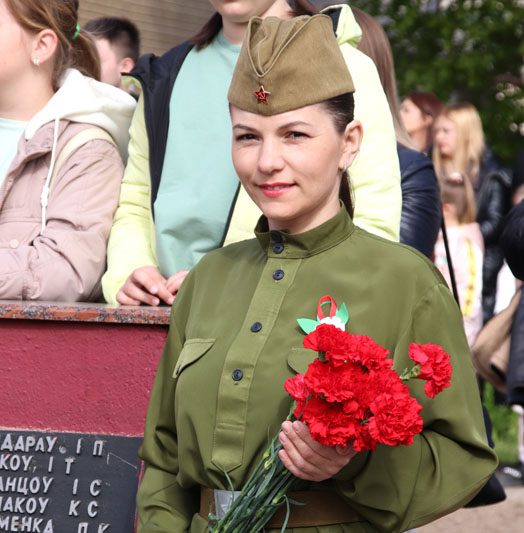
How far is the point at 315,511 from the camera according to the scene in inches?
122

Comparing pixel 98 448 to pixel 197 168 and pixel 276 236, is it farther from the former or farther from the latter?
pixel 276 236

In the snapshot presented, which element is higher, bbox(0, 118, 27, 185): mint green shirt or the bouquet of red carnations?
the bouquet of red carnations

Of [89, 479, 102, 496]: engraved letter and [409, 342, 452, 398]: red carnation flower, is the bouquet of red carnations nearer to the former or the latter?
[409, 342, 452, 398]: red carnation flower

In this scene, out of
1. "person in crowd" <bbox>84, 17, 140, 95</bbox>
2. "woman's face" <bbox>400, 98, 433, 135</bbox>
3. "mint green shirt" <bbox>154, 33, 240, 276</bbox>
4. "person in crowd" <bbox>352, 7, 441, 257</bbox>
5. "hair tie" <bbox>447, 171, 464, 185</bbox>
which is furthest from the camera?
"hair tie" <bbox>447, 171, 464, 185</bbox>

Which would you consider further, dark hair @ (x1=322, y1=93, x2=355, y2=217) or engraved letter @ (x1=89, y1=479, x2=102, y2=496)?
engraved letter @ (x1=89, y1=479, x2=102, y2=496)

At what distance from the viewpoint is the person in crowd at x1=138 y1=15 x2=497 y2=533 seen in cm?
305

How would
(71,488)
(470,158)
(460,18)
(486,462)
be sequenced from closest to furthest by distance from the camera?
(486,462) → (71,488) → (470,158) → (460,18)

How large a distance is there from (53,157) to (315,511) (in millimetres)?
1991

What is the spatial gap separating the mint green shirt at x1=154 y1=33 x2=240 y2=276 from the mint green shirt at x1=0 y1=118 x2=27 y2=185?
62cm

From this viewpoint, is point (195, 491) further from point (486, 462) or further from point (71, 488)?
point (71, 488)

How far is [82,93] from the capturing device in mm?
4855

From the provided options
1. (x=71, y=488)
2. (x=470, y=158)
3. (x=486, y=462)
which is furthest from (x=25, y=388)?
(x=470, y=158)

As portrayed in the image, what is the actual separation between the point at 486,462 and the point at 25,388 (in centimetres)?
180

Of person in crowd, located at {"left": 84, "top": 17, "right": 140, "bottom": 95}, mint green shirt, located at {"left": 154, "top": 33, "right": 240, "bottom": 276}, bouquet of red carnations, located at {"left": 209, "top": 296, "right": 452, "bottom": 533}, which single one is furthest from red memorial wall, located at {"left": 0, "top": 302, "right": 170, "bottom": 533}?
person in crowd, located at {"left": 84, "top": 17, "right": 140, "bottom": 95}
